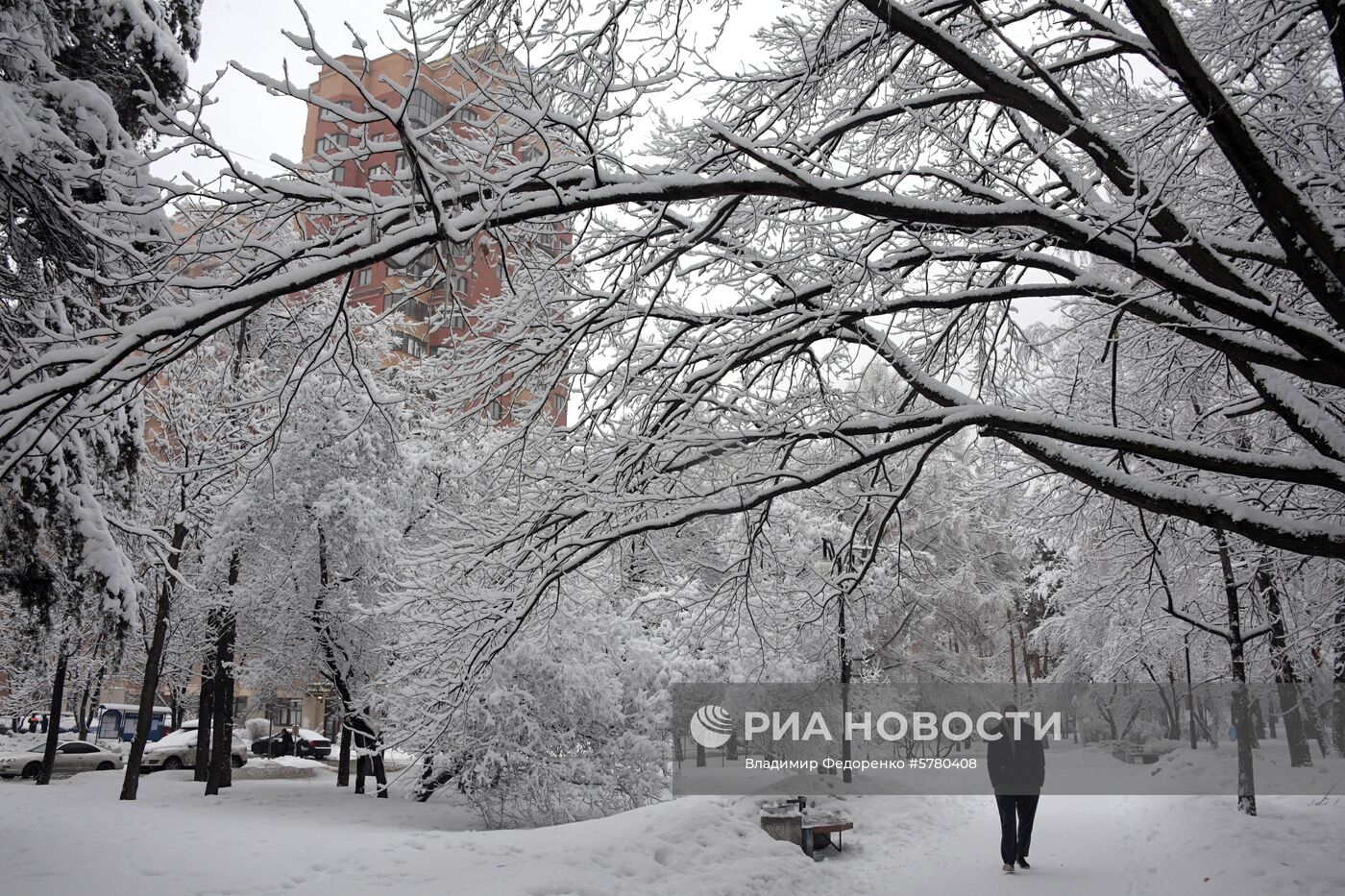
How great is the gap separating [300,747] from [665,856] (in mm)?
31921

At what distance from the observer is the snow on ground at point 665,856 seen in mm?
7027

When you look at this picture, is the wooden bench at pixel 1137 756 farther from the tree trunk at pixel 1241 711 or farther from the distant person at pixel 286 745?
the distant person at pixel 286 745

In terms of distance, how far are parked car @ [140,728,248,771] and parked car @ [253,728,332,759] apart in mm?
3446

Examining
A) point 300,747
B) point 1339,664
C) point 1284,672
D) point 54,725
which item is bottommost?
point 300,747

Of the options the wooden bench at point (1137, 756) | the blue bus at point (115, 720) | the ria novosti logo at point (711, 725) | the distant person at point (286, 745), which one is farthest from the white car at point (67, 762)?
the wooden bench at point (1137, 756)

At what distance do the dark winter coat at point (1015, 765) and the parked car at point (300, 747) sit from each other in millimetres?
29896

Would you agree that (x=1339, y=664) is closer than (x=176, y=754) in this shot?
Yes

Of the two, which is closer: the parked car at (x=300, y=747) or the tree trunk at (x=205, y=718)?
the tree trunk at (x=205, y=718)

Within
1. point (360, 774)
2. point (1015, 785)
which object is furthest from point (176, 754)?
point (1015, 785)

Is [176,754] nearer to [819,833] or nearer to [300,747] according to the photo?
[300,747]

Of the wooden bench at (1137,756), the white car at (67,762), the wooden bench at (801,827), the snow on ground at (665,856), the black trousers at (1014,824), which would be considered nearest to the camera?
the snow on ground at (665,856)

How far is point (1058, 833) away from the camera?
11.8 meters

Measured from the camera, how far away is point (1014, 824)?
9.16 m

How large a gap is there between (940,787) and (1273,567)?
1124 centimetres
